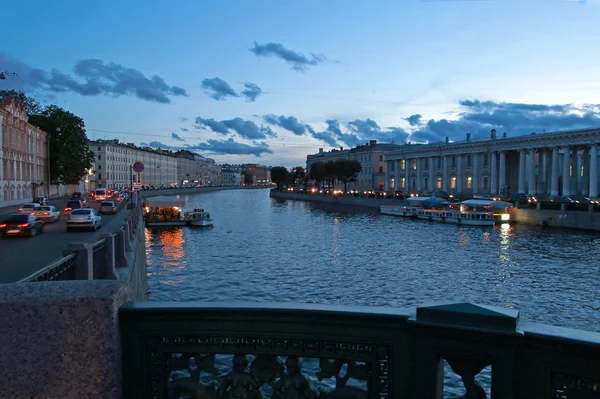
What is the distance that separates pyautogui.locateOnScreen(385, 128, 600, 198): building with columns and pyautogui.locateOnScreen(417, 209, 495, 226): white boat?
22540mm

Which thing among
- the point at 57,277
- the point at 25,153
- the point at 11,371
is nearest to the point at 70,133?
the point at 25,153

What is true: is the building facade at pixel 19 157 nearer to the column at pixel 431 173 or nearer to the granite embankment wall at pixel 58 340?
the granite embankment wall at pixel 58 340

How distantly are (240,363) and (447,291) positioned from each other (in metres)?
20.4

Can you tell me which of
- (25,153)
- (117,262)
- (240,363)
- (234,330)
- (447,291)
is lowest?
(447,291)

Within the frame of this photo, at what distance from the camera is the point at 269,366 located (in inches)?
130

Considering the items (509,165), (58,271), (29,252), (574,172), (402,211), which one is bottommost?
(402,211)

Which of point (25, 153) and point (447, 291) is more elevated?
point (25, 153)

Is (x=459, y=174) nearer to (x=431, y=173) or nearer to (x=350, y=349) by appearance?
(x=431, y=173)

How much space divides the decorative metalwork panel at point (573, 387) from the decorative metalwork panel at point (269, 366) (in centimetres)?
94

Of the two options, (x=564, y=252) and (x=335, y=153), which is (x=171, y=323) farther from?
(x=335, y=153)

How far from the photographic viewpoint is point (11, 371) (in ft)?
9.97

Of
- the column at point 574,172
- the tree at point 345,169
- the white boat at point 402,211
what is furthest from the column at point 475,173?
the tree at point 345,169

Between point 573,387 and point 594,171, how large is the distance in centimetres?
7603

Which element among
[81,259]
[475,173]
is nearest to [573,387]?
[81,259]
